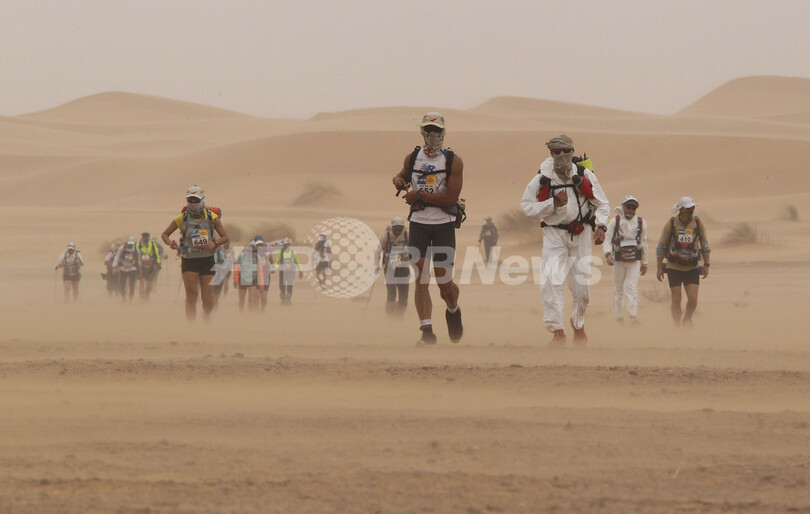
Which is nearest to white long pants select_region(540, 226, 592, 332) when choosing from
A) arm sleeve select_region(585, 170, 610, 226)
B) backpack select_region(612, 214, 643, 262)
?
arm sleeve select_region(585, 170, 610, 226)

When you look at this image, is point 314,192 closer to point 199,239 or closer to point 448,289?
point 199,239

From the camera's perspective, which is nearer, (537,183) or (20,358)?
(20,358)

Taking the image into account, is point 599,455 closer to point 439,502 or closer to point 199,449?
point 439,502

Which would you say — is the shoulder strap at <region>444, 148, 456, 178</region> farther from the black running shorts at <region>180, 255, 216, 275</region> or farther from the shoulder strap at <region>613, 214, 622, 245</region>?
the shoulder strap at <region>613, 214, 622, 245</region>

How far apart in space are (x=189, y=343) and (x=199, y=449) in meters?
5.26

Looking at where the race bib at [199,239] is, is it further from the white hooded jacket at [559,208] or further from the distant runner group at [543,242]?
the white hooded jacket at [559,208]

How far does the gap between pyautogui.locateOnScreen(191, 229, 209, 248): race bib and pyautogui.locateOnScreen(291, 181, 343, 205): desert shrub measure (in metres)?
46.5

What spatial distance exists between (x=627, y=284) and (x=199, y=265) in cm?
550

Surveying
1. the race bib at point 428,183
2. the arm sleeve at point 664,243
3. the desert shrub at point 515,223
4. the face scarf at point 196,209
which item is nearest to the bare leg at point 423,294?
the race bib at point 428,183

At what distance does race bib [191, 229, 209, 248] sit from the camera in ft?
42.3

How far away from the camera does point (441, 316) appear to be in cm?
1641

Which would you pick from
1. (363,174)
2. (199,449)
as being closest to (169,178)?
(363,174)

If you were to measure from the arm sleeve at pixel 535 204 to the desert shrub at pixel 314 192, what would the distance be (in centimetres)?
4914

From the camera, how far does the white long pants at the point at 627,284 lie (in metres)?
14.7
